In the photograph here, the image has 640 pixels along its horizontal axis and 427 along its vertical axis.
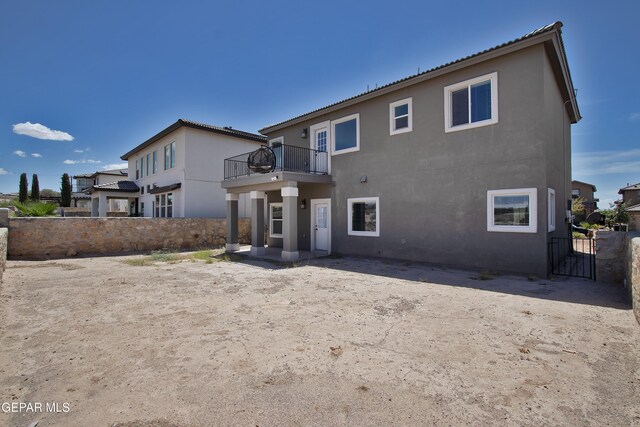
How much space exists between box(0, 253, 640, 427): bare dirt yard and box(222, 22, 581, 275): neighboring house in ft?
8.03

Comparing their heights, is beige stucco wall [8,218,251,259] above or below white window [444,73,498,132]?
below

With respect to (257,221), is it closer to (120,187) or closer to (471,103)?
(471,103)

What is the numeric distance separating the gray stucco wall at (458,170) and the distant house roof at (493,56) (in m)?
0.30

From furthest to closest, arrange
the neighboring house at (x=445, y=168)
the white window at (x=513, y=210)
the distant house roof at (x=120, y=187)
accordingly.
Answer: the distant house roof at (x=120, y=187) → the neighboring house at (x=445, y=168) → the white window at (x=513, y=210)

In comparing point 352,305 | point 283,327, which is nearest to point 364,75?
point 352,305

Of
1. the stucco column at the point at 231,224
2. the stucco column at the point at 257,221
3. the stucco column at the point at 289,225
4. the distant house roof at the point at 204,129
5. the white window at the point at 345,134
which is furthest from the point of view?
the distant house roof at the point at 204,129

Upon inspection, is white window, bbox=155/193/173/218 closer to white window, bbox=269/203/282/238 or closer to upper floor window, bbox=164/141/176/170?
upper floor window, bbox=164/141/176/170

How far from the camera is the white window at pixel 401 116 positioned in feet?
35.5

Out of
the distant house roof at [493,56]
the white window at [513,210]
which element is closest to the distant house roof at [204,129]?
the distant house roof at [493,56]

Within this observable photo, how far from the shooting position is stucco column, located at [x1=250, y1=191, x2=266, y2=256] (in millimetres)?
13438

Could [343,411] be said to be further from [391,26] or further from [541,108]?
[391,26]

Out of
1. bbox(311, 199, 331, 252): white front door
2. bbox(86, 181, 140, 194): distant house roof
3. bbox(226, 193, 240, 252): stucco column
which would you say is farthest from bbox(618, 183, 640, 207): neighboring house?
bbox(86, 181, 140, 194): distant house roof

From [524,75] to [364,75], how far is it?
24.5ft
